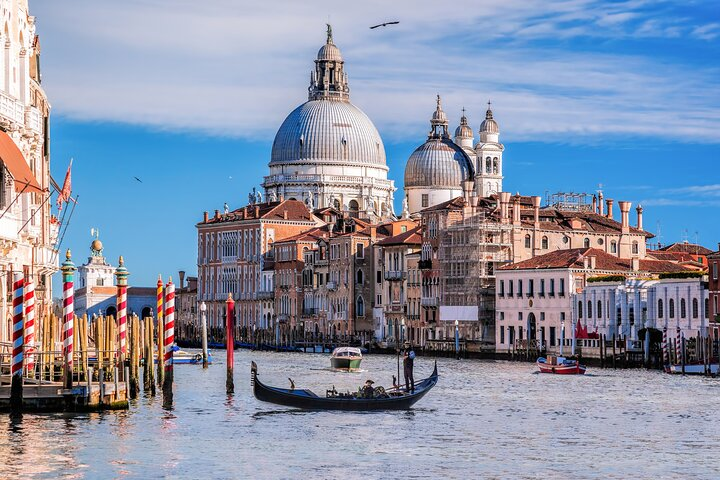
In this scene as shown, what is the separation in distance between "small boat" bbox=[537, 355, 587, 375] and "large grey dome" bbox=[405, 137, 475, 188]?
60.7 meters

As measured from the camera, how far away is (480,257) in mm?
80438

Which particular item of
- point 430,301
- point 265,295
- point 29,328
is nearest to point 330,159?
point 265,295

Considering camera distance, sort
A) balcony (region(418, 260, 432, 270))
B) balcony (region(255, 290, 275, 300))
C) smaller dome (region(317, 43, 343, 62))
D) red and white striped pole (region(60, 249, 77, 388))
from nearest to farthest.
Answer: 1. red and white striped pole (region(60, 249, 77, 388))
2. balcony (region(418, 260, 432, 270))
3. balcony (region(255, 290, 275, 300))
4. smaller dome (region(317, 43, 343, 62))

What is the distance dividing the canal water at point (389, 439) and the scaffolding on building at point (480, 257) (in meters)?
38.1

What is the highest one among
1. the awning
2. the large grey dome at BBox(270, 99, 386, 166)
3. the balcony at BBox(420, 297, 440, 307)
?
the large grey dome at BBox(270, 99, 386, 166)

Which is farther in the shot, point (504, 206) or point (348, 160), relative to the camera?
point (348, 160)

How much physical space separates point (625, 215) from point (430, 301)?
10.6m

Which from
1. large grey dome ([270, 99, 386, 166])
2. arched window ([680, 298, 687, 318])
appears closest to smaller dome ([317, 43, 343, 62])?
large grey dome ([270, 99, 386, 166])

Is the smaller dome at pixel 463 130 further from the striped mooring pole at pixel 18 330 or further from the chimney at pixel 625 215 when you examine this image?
the striped mooring pole at pixel 18 330

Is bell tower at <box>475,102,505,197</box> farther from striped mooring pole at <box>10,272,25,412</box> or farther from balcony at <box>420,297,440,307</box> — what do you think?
striped mooring pole at <box>10,272,25,412</box>

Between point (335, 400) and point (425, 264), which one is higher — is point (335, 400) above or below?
below

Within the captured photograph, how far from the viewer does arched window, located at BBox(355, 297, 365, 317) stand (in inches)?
3787

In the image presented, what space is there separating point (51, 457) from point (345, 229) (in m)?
79.1

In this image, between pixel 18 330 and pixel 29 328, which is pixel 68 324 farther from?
pixel 18 330
